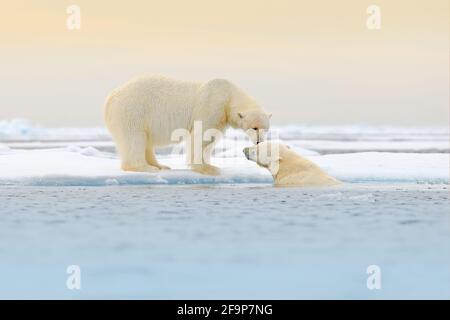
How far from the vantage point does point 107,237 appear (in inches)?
189

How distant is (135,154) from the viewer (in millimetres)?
9359

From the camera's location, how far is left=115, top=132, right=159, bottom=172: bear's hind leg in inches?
366

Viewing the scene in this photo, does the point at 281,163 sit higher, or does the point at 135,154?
the point at 135,154

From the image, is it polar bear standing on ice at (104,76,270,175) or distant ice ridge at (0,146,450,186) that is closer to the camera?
distant ice ridge at (0,146,450,186)

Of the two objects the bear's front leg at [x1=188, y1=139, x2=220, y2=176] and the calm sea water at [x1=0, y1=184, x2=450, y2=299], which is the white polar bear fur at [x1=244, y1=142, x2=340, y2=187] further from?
the calm sea water at [x1=0, y1=184, x2=450, y2=299]

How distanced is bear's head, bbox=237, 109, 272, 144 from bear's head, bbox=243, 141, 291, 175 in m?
0.14

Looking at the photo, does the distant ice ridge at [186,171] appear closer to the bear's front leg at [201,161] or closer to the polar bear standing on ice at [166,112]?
the bear's front leg at [201,161]

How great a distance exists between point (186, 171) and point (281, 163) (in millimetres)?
1277

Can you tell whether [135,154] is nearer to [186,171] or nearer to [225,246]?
[186,171]

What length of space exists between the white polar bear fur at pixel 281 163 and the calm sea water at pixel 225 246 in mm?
1751

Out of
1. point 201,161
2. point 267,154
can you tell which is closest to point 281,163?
point 267,154

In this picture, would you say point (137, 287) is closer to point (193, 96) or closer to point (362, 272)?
point (362, 272)

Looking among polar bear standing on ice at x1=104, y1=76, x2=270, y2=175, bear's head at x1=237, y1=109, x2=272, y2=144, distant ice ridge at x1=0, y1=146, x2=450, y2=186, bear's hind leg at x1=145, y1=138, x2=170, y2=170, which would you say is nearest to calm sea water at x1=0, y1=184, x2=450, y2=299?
distant ice ridge at x1=0, y1=146, x2=450, y2=186

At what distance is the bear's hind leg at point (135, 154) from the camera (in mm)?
9305
